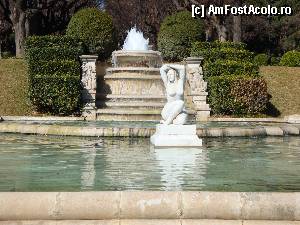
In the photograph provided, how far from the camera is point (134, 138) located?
49.7 feet

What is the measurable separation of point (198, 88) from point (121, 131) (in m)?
9.52

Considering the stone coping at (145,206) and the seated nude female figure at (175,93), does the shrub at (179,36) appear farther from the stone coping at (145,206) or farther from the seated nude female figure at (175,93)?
the stone coping at (145,206)

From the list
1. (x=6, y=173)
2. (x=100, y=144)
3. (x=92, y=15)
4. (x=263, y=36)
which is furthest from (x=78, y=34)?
(x=263, y=36)

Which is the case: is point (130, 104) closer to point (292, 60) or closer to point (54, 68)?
point (54, 68)

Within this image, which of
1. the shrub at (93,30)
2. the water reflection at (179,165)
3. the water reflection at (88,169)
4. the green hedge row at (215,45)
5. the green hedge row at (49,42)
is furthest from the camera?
the shrub at (93,30)

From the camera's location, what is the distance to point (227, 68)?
2414cm

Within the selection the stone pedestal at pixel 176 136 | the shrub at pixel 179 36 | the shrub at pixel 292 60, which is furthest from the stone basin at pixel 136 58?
the stone pedestal at pixel 176 136

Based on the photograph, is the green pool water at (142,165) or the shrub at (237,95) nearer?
the green pool water at (142,165)

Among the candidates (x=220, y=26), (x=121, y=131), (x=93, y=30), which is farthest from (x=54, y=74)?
(x=220, y=26)

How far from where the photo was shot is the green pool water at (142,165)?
8.20 meters

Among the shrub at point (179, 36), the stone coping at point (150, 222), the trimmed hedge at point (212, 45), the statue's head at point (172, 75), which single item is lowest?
the stone coping at point (150, 222)

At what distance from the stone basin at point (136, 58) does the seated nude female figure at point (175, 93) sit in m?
15.9

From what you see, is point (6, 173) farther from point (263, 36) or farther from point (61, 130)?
point (263, 36)

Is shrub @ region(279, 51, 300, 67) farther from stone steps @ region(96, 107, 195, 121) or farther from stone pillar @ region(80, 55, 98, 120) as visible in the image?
stone steps @ region(96, 107, 195, 121)
